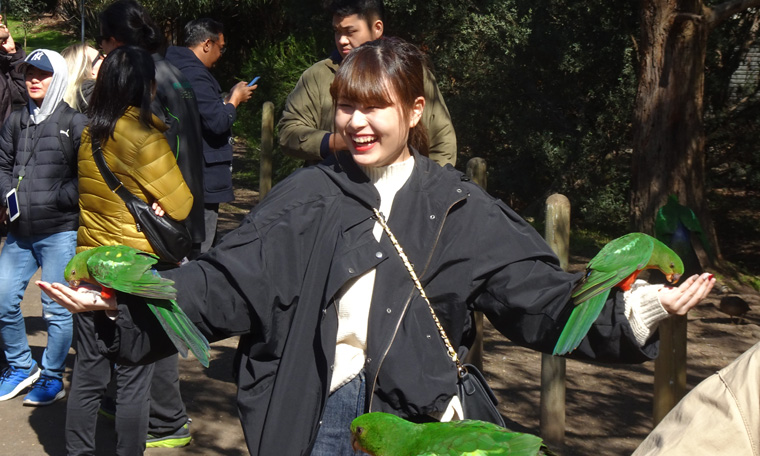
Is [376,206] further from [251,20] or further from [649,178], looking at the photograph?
[251,20]

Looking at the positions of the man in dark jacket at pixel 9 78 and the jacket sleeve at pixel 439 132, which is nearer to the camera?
the jacket sleeve at pixel 439 132

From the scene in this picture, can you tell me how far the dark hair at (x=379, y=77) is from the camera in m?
2.36

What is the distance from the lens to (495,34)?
421 inches

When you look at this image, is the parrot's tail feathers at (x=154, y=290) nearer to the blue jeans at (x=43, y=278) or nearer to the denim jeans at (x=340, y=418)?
the denim jeans at (x=340, y=418)

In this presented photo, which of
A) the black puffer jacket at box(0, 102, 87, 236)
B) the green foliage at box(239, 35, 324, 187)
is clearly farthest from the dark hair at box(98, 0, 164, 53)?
the green foliage at box(239, 35, 324, 187)

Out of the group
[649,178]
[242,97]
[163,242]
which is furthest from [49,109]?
[649,178]

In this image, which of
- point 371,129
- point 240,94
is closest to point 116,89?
point 371,129

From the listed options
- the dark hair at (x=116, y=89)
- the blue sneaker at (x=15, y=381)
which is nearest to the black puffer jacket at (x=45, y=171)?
the dark hair at (x=116, y=89)

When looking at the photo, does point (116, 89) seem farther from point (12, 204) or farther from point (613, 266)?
point (613, 266)

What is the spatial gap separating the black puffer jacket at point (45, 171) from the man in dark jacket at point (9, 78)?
6.64 ft

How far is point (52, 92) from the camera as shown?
455 cm

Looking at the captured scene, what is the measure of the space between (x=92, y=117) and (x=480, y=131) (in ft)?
26.4

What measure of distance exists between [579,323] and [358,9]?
2.31m

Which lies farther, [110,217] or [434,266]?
[110,217]
